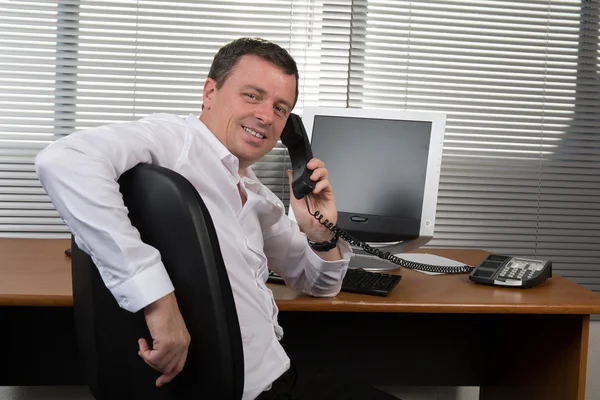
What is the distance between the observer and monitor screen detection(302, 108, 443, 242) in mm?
2102

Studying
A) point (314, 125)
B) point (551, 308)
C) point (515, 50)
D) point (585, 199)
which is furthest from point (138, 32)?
point (585, 199)

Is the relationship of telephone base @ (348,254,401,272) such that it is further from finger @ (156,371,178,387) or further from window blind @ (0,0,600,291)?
finger @ (156,371,178,387)

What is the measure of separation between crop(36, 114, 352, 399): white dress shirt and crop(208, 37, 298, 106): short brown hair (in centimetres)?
14

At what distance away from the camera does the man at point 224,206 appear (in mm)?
949

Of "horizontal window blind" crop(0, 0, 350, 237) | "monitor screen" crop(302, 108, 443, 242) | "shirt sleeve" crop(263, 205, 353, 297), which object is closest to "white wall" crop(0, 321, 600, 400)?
"horizontal window blind" crop(0, 0, 350, 237)

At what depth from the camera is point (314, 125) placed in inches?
87.0

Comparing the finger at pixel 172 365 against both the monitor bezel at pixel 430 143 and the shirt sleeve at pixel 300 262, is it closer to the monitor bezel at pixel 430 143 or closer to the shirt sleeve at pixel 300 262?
the shirt sleeve at pixel 300 262

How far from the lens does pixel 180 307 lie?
0.96m

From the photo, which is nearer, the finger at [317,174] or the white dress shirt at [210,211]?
the white dress shirt at [210,211]

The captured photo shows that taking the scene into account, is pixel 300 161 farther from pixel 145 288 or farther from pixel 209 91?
pixel 145 288

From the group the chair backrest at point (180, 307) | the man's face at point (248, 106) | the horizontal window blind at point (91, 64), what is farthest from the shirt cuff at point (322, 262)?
the horizontal window blind at point (91, 64)

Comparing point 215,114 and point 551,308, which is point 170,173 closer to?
point 215,114

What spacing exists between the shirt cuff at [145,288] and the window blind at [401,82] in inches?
62.4

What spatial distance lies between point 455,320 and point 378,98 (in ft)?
3.04
